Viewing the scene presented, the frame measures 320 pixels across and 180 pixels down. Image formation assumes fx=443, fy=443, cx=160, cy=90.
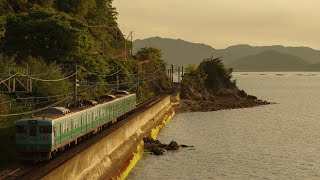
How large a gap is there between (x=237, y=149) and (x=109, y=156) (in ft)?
85.0

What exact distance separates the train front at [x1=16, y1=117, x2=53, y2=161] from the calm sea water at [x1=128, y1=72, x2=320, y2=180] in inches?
496

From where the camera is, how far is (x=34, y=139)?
2998 cm

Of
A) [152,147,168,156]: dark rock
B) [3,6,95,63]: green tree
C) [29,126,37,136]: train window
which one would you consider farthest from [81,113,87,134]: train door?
[3,6,95,63]: green tree

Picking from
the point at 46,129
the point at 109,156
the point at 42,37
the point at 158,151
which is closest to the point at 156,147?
the point at 158,151

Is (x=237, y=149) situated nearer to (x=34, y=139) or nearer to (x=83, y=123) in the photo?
(x=83, y=123)

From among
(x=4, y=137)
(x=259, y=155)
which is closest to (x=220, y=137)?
(x=259, y=155)

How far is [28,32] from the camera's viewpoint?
192ft

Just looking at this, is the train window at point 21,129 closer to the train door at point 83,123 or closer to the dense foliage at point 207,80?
the train door at point 83,123

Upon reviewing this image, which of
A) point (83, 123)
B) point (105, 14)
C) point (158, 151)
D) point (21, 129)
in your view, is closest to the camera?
point (21, 129)

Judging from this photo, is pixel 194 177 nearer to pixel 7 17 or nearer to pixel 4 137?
pixel 4 137

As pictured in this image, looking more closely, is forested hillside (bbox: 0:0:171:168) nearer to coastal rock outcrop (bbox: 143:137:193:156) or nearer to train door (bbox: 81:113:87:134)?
train door (bbox: 81:113:87:134)

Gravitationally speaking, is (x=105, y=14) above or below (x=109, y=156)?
above

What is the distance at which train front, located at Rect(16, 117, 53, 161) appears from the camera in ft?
97.9

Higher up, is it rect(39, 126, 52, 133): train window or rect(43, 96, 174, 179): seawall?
rect(39, 126, 52, 133): train window
